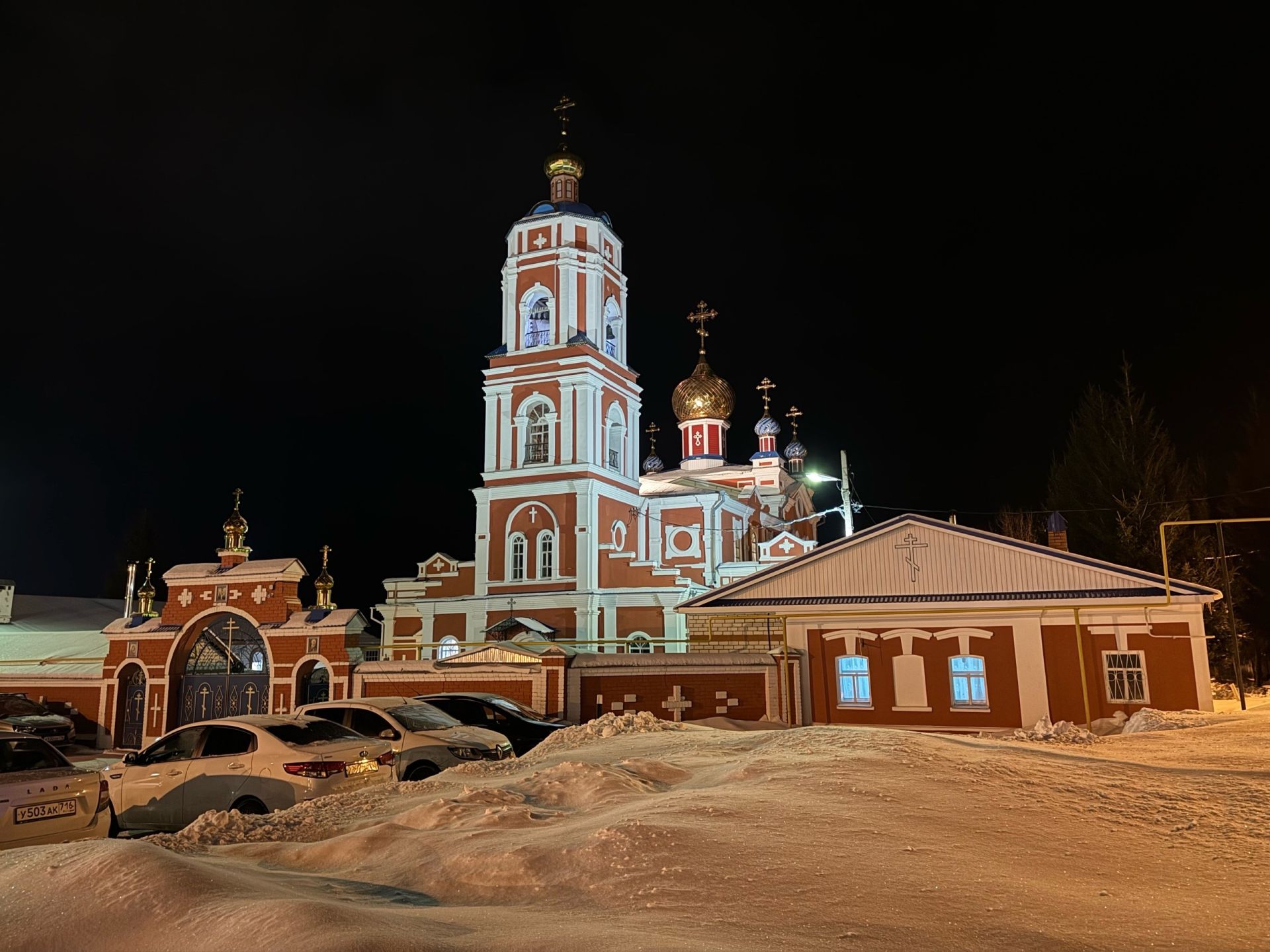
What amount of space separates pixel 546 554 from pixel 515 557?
131cm

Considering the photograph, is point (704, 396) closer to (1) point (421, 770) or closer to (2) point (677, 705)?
(2) point (677, 705)

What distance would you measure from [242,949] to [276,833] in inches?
171

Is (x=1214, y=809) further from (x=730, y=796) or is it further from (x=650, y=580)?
(x=650, y=580)

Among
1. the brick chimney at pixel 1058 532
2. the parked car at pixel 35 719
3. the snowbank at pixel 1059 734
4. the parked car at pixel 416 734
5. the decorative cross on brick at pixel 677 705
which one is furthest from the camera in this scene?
the brick chimney at pixel 1058 532

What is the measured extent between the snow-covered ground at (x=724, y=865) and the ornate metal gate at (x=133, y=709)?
15761 mm

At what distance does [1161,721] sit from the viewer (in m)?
15.0

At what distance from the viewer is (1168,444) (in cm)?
3603

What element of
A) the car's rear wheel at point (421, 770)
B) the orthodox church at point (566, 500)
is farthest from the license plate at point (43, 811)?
the orthodox church at point (566, 500)

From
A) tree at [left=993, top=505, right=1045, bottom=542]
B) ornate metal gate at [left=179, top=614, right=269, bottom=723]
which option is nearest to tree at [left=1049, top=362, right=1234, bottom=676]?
tree at [left=993, top=505, right=1045, bottom=542]

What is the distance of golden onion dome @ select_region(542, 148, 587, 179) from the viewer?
131ft

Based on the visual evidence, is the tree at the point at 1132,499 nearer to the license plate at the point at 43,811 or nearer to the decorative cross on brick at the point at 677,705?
the decorative cross on brick at the point at 677,705

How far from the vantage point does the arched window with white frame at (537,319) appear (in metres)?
37.9

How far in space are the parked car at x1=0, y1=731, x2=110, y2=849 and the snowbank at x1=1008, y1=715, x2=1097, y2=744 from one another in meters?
11.3

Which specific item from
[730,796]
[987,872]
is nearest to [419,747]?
[730,796]
